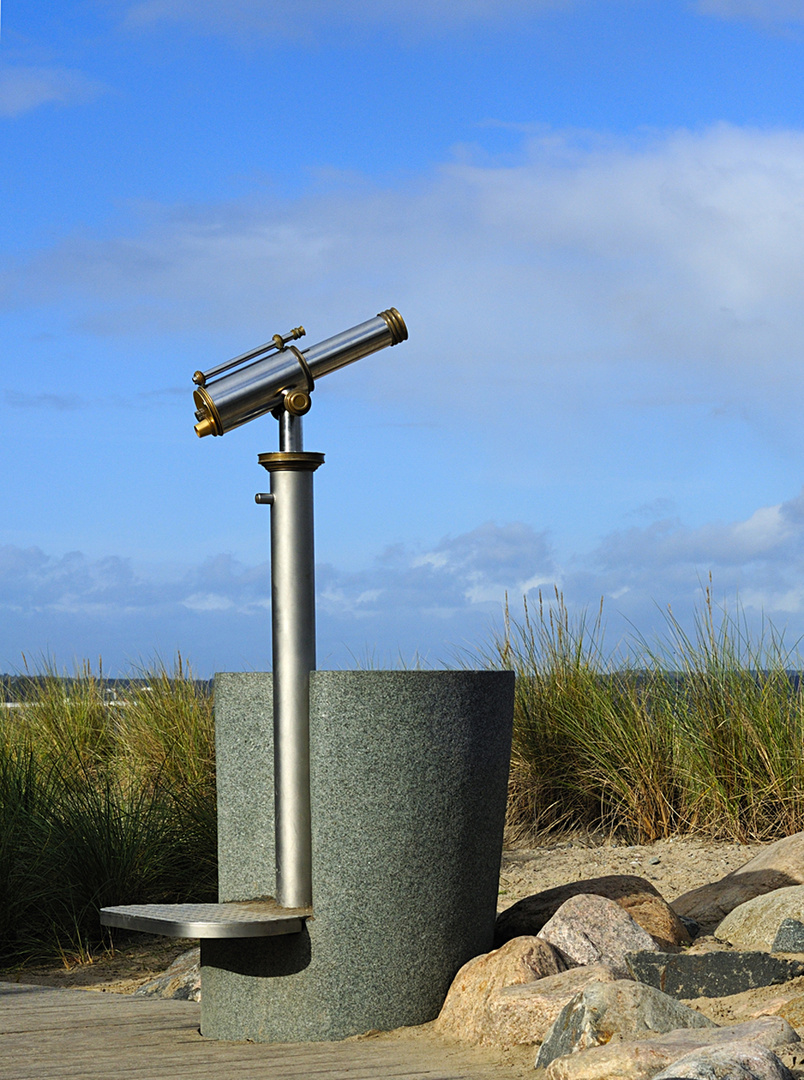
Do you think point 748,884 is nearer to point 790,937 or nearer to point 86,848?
point 790,937

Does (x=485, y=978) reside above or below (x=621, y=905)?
below

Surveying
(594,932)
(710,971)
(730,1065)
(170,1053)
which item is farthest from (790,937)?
(170,1053)

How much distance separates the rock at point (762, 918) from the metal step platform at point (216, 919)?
1800 mm

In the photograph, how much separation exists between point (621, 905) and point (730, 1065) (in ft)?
6.32

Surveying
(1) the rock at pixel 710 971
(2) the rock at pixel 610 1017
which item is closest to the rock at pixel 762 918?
(1) the rock at pixel 710 971

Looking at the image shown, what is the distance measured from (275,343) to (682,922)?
2854 millimetres

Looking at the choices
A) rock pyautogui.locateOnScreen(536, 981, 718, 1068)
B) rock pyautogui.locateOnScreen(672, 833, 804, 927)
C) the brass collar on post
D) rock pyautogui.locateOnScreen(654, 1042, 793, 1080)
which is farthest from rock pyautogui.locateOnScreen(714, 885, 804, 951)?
the brass collar on post

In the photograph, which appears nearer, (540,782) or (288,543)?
(288,543)

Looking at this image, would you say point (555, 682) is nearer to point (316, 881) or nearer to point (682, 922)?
point (682, 922)

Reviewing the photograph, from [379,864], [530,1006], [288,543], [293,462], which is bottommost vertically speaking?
[530,1006]

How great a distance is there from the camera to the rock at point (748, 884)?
547cm

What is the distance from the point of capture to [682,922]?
499 cm

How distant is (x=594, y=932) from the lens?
4.46 metres

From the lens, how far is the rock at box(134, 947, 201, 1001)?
530 cm
